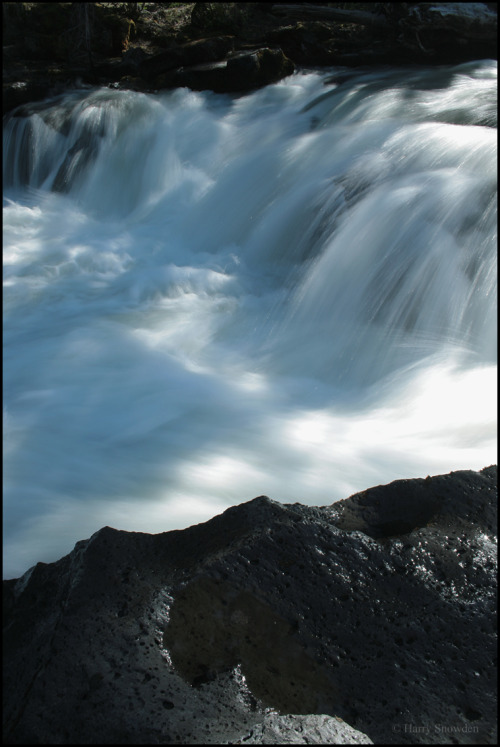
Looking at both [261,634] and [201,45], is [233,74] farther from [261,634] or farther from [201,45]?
[261,634]

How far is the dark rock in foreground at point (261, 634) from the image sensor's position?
154 cm

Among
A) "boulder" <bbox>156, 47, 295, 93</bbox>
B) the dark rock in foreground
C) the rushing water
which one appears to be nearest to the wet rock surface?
"boulder" <bbox>156, 47, 295, 93</bbox>

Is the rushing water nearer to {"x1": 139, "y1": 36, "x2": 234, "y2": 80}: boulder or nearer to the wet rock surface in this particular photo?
the wet rock surface

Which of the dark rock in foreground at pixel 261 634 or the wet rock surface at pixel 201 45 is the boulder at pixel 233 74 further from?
the dark rock in foreground at pixel 261 634

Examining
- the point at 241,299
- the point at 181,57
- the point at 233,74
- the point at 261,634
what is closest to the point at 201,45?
the point at 181,57

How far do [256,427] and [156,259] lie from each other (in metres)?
3.34

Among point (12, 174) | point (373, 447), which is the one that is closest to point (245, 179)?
point (12, 174)

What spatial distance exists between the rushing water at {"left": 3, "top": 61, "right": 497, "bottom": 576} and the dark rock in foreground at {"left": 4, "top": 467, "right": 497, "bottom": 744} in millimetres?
897

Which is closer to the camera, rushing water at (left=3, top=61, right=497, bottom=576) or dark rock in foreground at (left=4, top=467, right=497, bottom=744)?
dark rock in foreground at (left=4, top=467, right=497, bottom=744)

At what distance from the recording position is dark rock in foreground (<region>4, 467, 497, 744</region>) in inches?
60.5

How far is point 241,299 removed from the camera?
19.0 ft

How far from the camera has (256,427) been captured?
3.91 meters

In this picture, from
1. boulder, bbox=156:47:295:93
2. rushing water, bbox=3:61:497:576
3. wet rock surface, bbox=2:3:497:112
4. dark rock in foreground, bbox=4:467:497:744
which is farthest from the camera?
wet rock surface, bbox=2:3:497:112

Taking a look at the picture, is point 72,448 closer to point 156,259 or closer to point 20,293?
point 20,293
